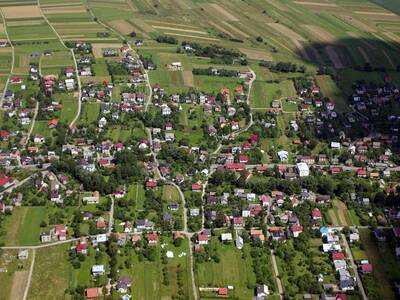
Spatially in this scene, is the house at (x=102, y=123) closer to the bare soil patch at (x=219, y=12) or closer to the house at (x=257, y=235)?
the house at (x=257, y=235)

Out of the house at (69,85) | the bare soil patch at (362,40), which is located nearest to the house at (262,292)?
the house at (69,85)

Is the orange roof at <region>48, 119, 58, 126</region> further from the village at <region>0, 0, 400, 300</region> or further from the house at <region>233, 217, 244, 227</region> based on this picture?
the house at <region>233, 217, 244, 227</region>

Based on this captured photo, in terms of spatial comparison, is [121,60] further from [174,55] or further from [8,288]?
[8,288]

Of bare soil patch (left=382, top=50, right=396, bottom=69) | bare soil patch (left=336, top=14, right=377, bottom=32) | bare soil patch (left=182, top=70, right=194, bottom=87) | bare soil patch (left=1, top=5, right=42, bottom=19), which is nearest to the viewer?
bare soil patch (left=182, top=70, right=194, bottom=87)

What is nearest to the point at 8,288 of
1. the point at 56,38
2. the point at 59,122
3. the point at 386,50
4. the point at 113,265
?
the point at 113,265

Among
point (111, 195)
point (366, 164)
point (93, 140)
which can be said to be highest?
point (93, 140)

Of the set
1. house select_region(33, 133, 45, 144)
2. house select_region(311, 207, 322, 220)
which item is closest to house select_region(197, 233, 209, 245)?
house select_region(311, 207, 322, 220)
